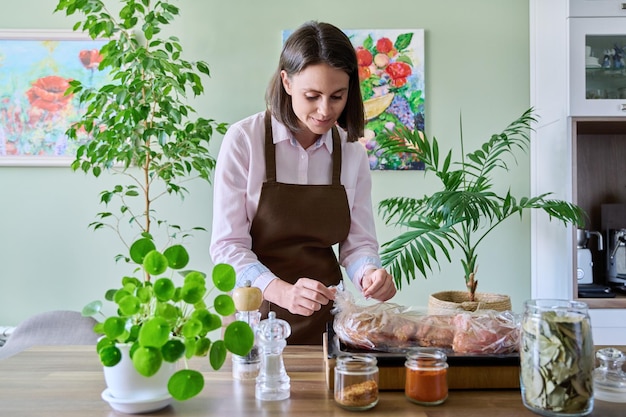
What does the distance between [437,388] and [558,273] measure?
230cm

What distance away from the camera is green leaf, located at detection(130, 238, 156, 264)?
3.03 feet

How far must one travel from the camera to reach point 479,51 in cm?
330

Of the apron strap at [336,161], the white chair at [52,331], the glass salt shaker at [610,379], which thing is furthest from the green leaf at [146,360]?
the white chair at [52,331]

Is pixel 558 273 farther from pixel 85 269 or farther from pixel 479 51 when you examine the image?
pixel 85 269

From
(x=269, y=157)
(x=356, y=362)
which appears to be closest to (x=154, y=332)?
(x=356, y=362)

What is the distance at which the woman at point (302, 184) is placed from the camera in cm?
155

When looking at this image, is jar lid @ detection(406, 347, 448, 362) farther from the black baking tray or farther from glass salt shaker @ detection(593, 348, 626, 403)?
glass salt shaker @ detection(593, 348, 626, 403)

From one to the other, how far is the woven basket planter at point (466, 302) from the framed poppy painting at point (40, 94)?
2.22 meters

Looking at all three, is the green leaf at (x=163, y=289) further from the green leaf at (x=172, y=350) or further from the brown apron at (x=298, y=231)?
the brown apron at (x=298, y=231)

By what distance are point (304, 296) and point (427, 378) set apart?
377 mm

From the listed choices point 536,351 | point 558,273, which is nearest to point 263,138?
point 536,351

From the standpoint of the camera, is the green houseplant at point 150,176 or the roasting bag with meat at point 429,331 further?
the roasting bag with meat at point 429,331

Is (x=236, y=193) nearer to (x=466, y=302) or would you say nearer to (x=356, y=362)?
(x=356, y=362)

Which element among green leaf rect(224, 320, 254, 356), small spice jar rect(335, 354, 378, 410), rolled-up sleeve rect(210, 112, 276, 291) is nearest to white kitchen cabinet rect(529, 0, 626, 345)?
rolled-up sleeve rect(210, 112, 276, 291)
